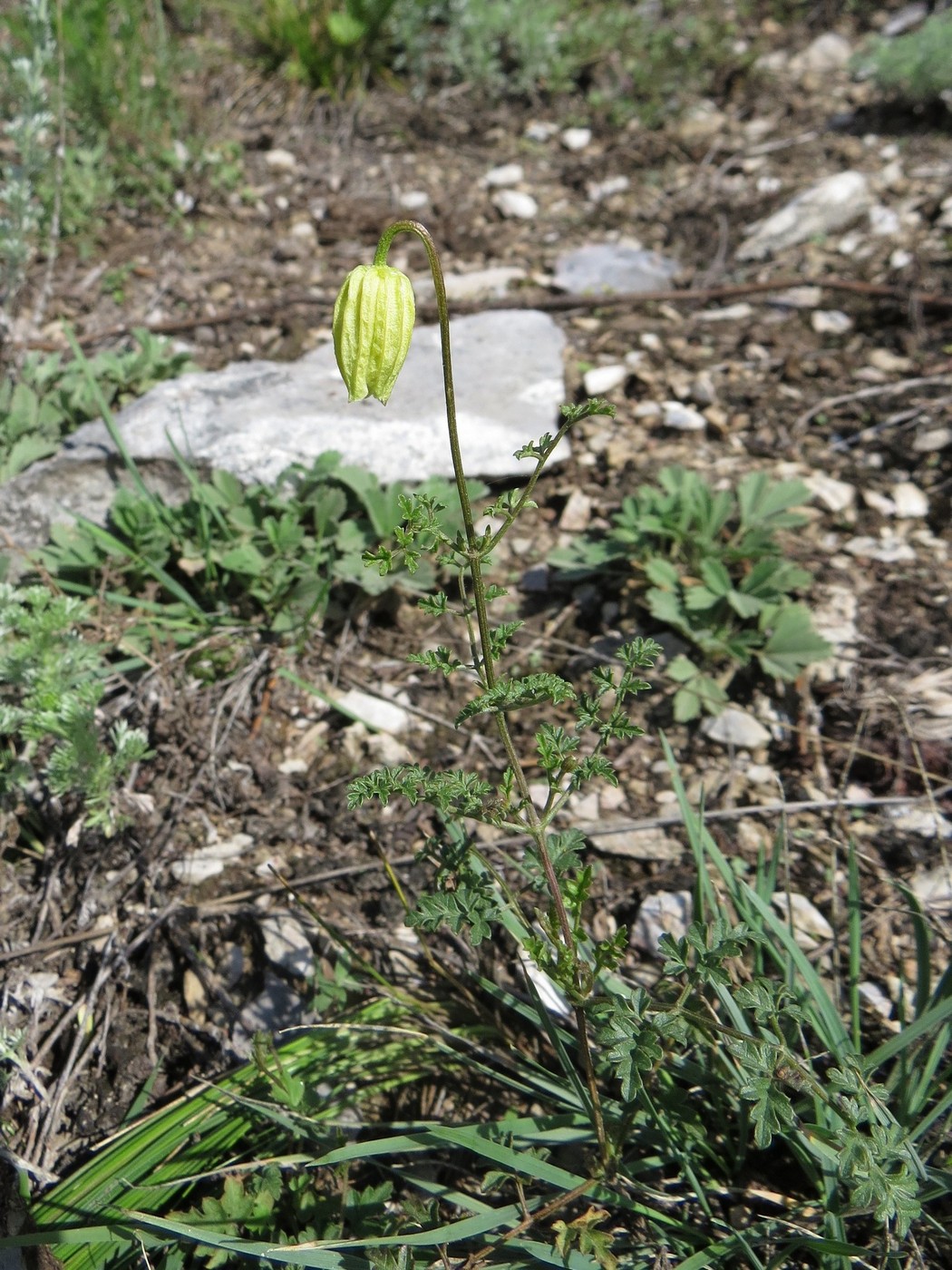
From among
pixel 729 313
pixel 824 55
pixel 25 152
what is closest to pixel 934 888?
pixel 729 313

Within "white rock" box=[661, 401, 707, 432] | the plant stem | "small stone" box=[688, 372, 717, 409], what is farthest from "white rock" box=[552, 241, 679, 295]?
the plant stem

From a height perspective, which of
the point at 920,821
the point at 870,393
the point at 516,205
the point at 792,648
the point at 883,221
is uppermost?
the point at 516,205

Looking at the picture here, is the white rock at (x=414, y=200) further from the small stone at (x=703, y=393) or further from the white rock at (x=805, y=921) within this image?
the white rock at (x=805, y=921)

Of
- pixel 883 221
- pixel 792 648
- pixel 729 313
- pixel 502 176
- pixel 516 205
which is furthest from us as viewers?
pixel 502 176

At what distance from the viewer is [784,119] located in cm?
444

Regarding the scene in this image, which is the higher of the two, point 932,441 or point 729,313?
point 729,313

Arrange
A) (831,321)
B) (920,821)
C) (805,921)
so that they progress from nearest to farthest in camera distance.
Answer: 1. (805,921)
2. (920,821)
3. (831,321)

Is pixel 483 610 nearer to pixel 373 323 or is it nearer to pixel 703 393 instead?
pixel 373 323

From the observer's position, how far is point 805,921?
2.00 metres

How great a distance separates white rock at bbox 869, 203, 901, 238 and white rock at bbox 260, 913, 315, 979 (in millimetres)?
3347

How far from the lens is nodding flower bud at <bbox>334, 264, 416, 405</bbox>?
49.6 inches

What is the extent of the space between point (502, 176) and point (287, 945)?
142 inches

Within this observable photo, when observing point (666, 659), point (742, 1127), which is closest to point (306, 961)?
point (742, 1127)

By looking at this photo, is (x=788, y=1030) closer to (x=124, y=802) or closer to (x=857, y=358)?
(x=124, y=802)
